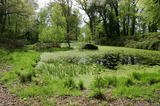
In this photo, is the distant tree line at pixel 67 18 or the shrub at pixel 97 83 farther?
the distant tree line at pixel 67 18

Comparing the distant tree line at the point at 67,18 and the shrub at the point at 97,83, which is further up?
the distant tree line at the point at 67,18

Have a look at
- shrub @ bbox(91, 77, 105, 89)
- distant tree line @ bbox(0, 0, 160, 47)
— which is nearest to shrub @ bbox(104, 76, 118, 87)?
shrub @ bbox(91, 77, 105, 89)

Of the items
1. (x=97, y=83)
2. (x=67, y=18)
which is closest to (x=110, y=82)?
(x=97, y=83)

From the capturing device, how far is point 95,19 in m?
32.9

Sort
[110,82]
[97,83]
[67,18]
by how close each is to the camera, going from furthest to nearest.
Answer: [67,18] → [110,82] → [97,83]

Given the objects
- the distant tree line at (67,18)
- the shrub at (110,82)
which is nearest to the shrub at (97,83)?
the shrub at (110,82)

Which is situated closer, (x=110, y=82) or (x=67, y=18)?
(x=110, y=82)

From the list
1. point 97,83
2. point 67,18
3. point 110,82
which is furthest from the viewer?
point 67,18

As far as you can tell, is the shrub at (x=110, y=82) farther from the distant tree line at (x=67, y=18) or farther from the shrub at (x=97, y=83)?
the distant tree line at (x=67, y=18)

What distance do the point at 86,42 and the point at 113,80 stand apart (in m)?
12.9

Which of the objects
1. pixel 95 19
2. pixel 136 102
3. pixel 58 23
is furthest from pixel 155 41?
pixel 95 19

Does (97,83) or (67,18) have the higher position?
(67,18)

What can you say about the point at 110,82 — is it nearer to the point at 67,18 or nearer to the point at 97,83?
the point at 97,83

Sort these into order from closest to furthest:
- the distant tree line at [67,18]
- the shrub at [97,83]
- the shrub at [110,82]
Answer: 1. the shrub at [97,83]
2. the shrub at [110,82]
3. the distant tree line at [67,18]
